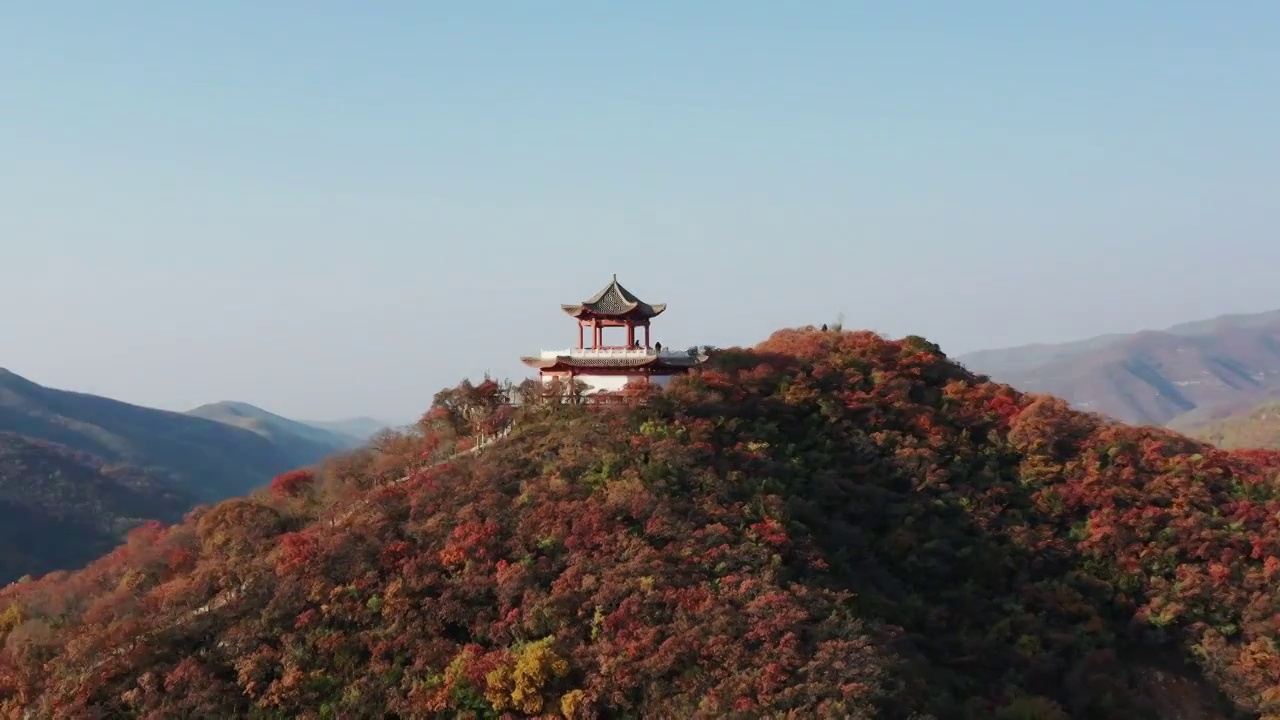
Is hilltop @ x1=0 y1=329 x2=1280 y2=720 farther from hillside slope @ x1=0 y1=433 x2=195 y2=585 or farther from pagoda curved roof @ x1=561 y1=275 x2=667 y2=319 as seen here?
hillside slope @ x1=0 y1=433 x2=195 y2=585

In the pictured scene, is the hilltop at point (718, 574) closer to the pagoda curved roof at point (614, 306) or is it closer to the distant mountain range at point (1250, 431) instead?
the pagoda curved roof at point (614, 306)

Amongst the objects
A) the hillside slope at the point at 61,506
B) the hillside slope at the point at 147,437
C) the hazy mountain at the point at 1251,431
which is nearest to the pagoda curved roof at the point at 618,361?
the hillside slope at the point at 61,506

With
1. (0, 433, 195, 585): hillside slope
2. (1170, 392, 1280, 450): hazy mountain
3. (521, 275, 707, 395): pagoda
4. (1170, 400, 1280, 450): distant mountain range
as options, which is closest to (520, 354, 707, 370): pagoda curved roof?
(521, 275, 707, 395): pagoda

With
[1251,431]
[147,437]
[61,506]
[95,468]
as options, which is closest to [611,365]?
[61,506]

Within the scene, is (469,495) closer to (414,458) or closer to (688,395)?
(414,458)

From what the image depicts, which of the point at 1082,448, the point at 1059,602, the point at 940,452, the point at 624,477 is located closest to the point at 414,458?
the point at 624,477

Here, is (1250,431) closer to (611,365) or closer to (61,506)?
(611,365)
